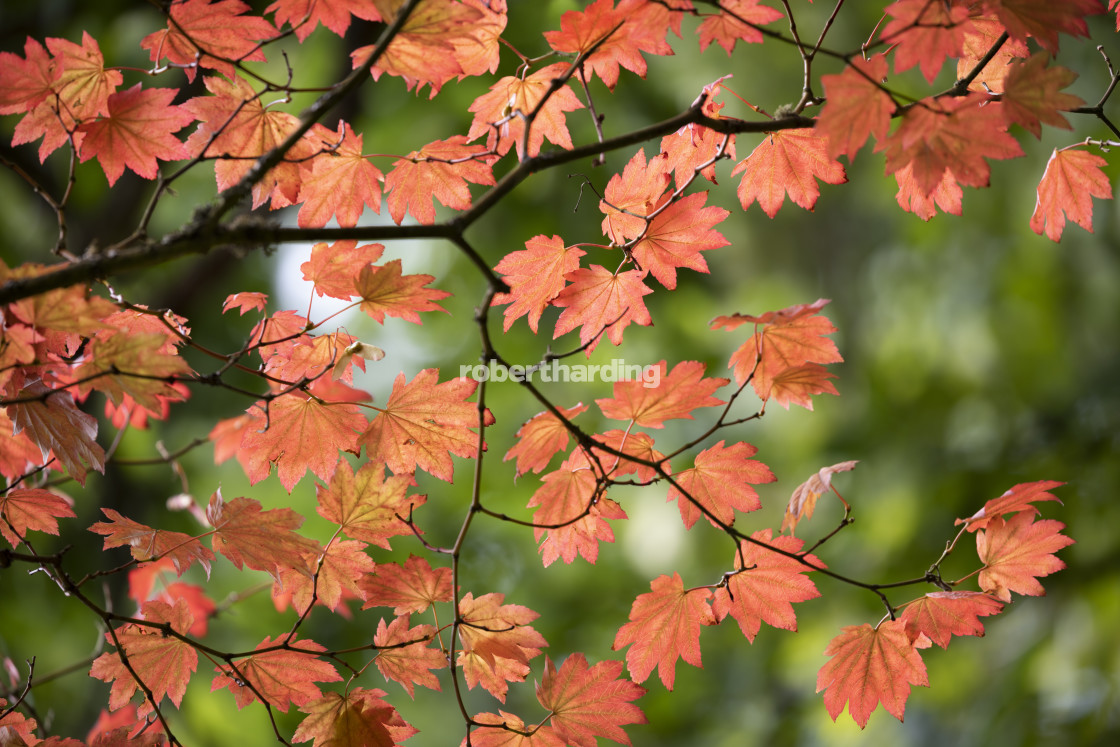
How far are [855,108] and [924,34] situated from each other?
94 mm

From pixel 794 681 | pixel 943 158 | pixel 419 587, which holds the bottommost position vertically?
pixel 794 681

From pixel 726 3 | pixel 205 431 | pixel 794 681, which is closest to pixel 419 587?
pixel 726 3

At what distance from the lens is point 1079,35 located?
753mm

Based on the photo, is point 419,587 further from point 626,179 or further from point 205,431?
point 205,431

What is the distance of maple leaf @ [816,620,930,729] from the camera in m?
0.95

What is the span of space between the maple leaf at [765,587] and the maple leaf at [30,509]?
34.0 inches

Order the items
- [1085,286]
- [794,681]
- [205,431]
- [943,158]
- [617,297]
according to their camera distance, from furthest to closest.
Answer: [205,431]
[794,681]
[1085,286]
[617,297]
[943,158]

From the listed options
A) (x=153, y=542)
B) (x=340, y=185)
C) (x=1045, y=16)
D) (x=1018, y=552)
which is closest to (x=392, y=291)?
(x=340, y=185)

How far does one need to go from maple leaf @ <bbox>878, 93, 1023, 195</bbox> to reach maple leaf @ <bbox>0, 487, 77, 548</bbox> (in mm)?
1075

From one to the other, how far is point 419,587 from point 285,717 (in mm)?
3269

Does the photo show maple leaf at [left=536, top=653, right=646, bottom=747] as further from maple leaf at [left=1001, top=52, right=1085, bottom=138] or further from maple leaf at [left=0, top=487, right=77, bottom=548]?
maple leaf at [left=1001, top=52, right=1085, bottom=138]

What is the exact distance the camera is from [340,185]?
3.32 feet

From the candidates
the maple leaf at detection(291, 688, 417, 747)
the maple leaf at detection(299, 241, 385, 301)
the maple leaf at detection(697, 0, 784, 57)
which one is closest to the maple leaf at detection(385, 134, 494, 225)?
the maple leaf at detection(299, 241, 385, 301)

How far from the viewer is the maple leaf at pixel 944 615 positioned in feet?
2.96
